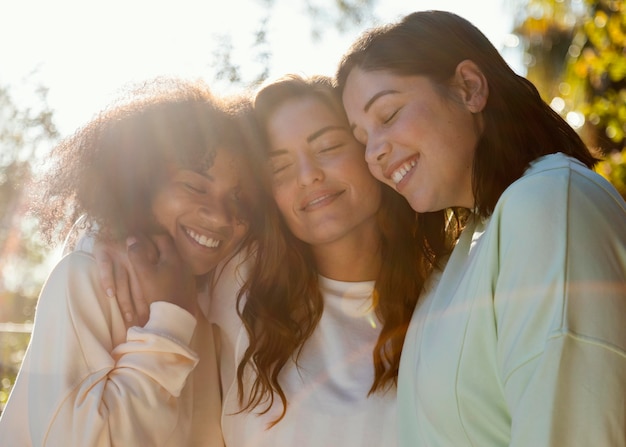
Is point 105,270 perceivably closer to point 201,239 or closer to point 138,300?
point 138,300

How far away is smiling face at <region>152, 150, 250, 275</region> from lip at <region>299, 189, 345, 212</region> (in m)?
0.33

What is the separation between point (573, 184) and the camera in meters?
2.23

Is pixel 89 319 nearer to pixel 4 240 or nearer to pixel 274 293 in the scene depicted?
pixel 274 293

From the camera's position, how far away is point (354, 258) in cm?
378

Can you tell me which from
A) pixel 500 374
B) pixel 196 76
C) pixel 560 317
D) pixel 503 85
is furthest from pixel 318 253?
pixel 560 317

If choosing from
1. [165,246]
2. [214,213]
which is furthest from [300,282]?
[165,246]

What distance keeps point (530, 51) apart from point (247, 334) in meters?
10.2

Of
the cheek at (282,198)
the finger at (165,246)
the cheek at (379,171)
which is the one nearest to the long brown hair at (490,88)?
the cheek at (379,171)

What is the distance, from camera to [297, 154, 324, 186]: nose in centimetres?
348

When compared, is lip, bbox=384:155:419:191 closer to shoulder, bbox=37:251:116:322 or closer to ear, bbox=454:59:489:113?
ear, bbox=454:59:489:113

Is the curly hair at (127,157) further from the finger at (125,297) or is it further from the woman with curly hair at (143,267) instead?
the finger at (125,297)

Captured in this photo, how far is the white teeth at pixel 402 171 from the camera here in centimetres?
300

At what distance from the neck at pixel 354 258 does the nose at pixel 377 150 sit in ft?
2.33

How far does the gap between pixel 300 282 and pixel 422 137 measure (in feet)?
3.66
